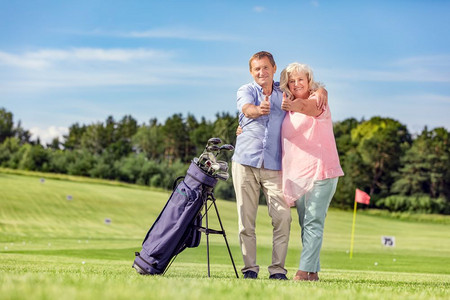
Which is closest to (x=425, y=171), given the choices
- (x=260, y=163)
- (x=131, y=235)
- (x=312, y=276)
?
(x=131, y=235)

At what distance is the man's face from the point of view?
245 inches

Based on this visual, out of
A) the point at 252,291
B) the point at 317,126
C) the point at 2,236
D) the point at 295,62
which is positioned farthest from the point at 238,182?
the point at 2,236

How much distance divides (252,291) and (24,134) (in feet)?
273

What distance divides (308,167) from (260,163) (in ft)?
1.61

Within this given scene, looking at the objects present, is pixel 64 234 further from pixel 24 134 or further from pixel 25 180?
pixel 24 134

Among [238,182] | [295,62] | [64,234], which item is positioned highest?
[295,62]

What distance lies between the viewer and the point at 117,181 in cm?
5703

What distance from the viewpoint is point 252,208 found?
20.7 ft

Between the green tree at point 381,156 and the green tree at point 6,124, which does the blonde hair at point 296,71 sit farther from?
the green tree at point 6,124

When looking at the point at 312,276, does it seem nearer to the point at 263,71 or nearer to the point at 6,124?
the point at 263,71

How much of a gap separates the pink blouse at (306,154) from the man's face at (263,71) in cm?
46

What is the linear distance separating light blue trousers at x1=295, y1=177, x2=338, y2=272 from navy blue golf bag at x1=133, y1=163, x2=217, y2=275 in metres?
1.06

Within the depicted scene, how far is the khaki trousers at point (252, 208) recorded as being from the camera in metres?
6.20

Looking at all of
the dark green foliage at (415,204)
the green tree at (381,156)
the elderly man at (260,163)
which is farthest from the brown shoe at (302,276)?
the green tree at (381,156)
